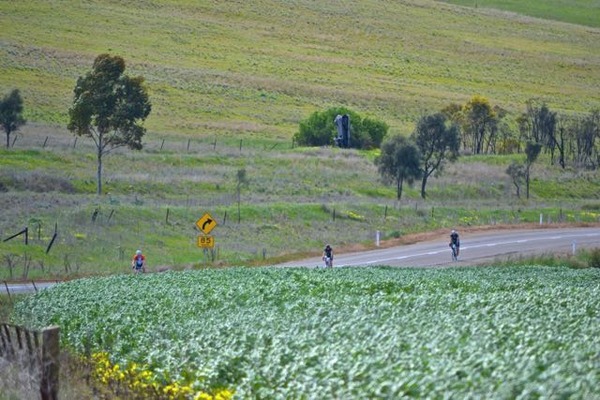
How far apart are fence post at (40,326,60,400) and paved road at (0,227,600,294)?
88.6 feet

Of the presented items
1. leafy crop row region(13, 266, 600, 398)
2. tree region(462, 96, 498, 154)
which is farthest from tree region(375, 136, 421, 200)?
leafy crop row region(13, 266, 600, 398)

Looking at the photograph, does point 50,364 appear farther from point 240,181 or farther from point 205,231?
point 240,181

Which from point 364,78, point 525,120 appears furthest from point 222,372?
point 364,78

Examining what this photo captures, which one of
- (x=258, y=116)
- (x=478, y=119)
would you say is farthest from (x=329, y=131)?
(x=478, y=119)

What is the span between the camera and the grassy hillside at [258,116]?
48125 millimetres

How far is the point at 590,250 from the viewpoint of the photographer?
44312 millimetres

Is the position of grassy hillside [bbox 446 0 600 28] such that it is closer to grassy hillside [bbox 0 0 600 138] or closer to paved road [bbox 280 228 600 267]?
grassy hillside [bbox 0 0 600 138]

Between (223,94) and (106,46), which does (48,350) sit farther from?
(106,46)

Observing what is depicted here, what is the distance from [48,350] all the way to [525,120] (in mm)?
84256

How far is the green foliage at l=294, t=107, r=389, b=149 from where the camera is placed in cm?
8481

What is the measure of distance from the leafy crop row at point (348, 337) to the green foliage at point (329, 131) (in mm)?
61822

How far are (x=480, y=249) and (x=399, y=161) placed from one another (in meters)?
19.0

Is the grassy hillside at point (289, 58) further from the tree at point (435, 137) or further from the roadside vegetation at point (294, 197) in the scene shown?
the tree at point (435, 137)

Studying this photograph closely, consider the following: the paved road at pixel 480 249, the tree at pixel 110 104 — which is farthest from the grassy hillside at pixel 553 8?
the paved road at pixel 480 249
